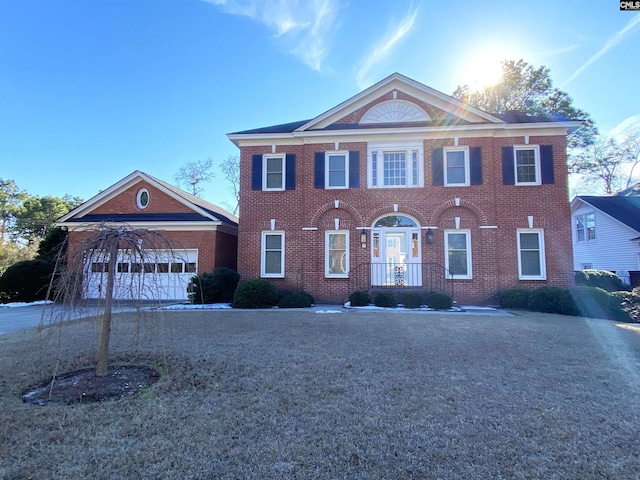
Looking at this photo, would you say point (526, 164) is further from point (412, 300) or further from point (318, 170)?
point (318, 170)

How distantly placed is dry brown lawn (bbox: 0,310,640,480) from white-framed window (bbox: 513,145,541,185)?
26.6ft

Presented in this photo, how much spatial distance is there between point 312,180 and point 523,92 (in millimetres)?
19580

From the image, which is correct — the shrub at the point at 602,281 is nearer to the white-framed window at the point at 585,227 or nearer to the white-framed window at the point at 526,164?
the white-framed window at the point at 526,164

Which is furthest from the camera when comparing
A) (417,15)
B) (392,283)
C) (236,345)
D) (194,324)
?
(392,283)

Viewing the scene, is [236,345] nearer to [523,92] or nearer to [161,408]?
[161,408]

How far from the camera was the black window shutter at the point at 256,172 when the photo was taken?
46.3 feet

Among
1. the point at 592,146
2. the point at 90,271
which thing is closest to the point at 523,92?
the point at 592,146

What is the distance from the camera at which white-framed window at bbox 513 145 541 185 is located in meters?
13.1

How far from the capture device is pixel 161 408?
11.3 ft

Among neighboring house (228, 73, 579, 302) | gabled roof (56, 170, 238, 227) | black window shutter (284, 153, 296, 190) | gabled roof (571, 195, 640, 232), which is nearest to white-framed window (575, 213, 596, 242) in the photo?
gabled roof (571, 195, 640, 232)

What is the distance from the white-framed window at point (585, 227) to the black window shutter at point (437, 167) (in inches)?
526

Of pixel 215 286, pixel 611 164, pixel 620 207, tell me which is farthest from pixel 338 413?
pixel 611 164

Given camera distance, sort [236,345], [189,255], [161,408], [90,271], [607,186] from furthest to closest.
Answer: [607,186], [189,255], [236,345], [90,271], [161,408]

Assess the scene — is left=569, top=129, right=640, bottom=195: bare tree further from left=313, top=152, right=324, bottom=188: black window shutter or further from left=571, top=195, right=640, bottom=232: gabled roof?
left=313, top=152, right=324, bottom=188: black window shutter
